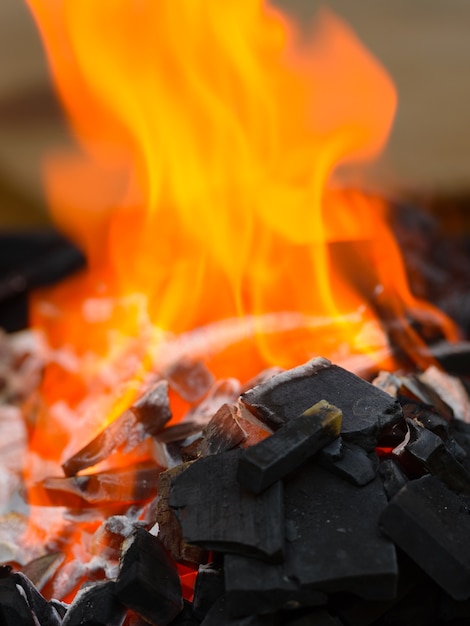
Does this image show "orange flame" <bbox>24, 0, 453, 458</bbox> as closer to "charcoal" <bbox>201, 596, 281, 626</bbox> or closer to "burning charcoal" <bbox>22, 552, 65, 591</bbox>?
"burning charcoal" <bbox>22, 552, 65, 591</bbox>

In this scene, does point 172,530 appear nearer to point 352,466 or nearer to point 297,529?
point 297,529

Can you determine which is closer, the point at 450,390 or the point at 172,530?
the point at 172,530

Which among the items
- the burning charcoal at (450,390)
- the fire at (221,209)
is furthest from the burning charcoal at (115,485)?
the burning charcoal at (450,390)

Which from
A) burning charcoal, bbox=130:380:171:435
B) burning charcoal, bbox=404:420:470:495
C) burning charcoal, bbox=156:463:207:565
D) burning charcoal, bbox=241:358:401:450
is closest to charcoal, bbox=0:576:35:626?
burning charcoal, bbox=156:463:207:565

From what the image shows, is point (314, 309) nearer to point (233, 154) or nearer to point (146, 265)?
point (233, 154)

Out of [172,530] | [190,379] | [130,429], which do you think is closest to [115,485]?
[130,429]

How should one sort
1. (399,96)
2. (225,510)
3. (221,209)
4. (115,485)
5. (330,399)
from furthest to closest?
(399,96), (221,209), (115,485), (330,399), (225,510)

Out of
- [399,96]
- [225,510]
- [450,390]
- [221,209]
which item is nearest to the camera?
[225,510]
